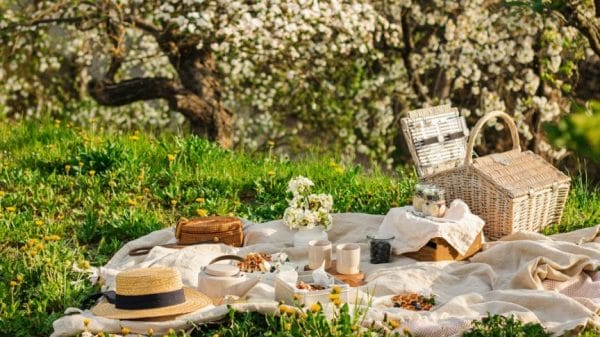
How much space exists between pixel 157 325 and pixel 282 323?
60 cm

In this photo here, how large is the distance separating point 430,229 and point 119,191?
2512 mm

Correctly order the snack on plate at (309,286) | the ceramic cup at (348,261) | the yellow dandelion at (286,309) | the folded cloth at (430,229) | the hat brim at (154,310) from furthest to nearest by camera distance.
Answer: the folded cloth at (430,229)
the ceramic cup at (348,261)
the snack on plate at (309,286)
the hat brim at (154,310)
the yellow dandelion at (286,309)

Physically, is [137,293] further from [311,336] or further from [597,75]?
[597,75]

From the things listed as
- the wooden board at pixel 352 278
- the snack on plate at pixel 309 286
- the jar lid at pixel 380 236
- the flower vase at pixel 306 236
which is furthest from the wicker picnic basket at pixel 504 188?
the snack on plate at pixel 309 286

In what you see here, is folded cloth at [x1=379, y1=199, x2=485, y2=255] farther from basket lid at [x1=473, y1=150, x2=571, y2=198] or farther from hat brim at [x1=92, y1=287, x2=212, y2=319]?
hat brim at [x1=92, y1=287, x2=212, y2=319]

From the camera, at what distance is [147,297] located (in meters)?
3.88

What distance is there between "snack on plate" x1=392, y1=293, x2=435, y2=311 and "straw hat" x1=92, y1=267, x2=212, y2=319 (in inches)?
39.7

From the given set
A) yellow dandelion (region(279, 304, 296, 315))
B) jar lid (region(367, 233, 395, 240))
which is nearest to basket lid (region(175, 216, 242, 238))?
jar lid (region(367, 233, 395, 240))

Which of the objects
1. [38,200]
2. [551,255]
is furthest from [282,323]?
[38,200]

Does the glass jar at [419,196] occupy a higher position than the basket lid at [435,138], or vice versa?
the basket lid at [435,138]

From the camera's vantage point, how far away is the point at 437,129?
589 cm

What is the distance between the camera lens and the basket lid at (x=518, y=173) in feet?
17.8

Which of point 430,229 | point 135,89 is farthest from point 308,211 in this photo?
point 135,89

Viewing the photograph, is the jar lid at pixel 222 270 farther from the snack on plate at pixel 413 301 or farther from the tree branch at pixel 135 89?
the tree branch at pixel 135 89
